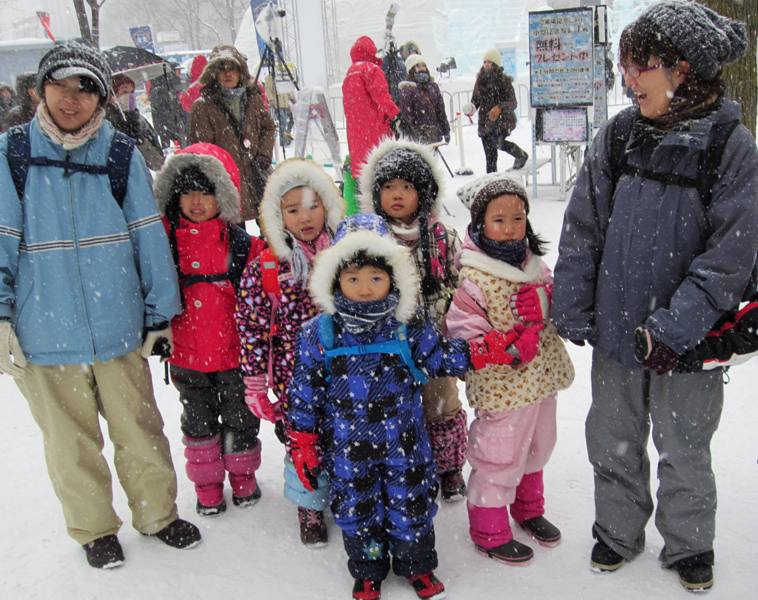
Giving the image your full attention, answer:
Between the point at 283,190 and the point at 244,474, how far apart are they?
137cm

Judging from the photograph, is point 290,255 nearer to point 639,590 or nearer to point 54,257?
point 54,257

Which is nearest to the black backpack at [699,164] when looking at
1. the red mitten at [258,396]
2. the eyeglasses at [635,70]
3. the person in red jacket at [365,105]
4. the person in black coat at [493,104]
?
the eyeglasses at [635,70]

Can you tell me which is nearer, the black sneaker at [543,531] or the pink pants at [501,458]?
the pink pants at [501,458]

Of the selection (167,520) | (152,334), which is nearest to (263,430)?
(167,520)

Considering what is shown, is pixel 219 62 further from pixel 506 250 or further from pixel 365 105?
pixel 506 250

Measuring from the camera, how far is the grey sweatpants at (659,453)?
2379 millimetres

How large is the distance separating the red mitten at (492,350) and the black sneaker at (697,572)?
988mm

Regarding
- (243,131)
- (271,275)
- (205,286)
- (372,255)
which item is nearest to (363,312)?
(372,255)

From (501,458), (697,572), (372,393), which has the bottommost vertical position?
(697,572)

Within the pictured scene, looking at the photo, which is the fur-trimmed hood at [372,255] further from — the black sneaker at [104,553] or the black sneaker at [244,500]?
the black sneaker at [104,553]

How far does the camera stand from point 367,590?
2.57 m

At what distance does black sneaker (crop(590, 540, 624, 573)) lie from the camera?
2605mm

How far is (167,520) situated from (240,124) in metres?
4.30

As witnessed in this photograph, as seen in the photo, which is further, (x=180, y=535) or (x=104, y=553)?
(x=180, y=535)
